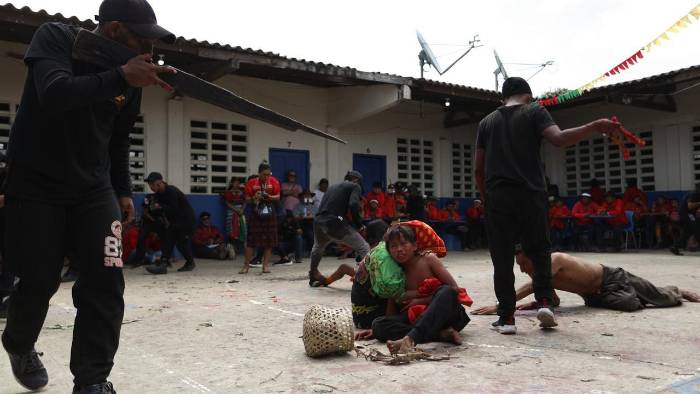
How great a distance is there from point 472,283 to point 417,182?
8.54m

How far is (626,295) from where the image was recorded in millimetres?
4883

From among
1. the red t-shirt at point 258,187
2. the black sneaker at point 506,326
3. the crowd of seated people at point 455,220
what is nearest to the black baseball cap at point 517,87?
the black sneaker at point 506,326

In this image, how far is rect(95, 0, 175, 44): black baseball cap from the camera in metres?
2.31

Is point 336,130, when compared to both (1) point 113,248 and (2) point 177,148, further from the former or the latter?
(1) point 113,248

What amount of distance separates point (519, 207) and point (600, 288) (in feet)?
5.06

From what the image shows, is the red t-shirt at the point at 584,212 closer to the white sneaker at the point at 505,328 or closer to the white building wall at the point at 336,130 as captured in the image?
the white building wall at the point at 336,130

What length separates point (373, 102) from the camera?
42.6 ft

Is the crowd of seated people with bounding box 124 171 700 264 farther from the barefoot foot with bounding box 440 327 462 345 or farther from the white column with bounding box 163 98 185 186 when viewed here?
the barefoot foot with bounding box 440 327 462 345

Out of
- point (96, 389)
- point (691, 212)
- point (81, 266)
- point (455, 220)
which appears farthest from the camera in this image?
point (455, 220)

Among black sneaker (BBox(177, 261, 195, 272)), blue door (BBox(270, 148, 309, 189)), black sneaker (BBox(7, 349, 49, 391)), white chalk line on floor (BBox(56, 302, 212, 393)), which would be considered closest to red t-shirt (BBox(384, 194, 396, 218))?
blue door (BBox(270, 148, 309, 189))

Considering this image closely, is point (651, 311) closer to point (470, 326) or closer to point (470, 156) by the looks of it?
point (470, 326)

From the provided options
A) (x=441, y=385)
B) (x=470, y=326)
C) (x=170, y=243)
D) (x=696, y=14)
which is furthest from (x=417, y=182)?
(x=441, y=385)

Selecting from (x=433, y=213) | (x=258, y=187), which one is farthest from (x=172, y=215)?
(x=433, y=213)

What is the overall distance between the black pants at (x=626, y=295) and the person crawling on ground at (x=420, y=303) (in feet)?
5.67
